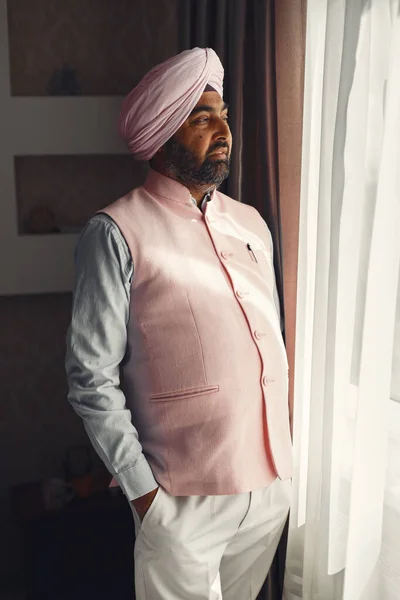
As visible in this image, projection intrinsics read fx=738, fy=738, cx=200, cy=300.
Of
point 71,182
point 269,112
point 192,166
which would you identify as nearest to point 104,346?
point 192,166

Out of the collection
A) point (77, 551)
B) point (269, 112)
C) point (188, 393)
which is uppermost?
point (269, 112)

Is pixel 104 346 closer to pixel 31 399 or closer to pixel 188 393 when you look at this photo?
pixel 188 393

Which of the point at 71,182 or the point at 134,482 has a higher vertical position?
the point at 71,182

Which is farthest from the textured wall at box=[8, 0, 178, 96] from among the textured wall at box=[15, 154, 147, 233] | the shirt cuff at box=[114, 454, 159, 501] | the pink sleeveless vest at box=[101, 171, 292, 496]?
the shirt cuff at box=[114, 454, 159, 501]

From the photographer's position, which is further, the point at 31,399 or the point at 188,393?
the point at 31,399

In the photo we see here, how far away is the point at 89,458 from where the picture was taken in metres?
2.81

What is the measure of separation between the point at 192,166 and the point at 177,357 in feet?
1.44

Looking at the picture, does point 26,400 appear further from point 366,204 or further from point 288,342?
point 366,204

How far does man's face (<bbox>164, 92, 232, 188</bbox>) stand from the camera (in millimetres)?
1683

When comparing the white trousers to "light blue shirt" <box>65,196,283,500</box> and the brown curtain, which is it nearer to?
"light blue shirt" <box>65,196,283,500</box>

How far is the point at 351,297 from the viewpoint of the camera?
1.73 m

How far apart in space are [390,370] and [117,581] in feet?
4.28

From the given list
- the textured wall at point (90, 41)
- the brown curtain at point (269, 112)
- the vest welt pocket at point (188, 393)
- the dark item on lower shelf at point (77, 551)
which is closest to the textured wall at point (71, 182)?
the textured wall at point (90, 41)

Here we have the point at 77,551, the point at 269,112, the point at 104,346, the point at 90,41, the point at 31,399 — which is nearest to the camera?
the point at 104,346
